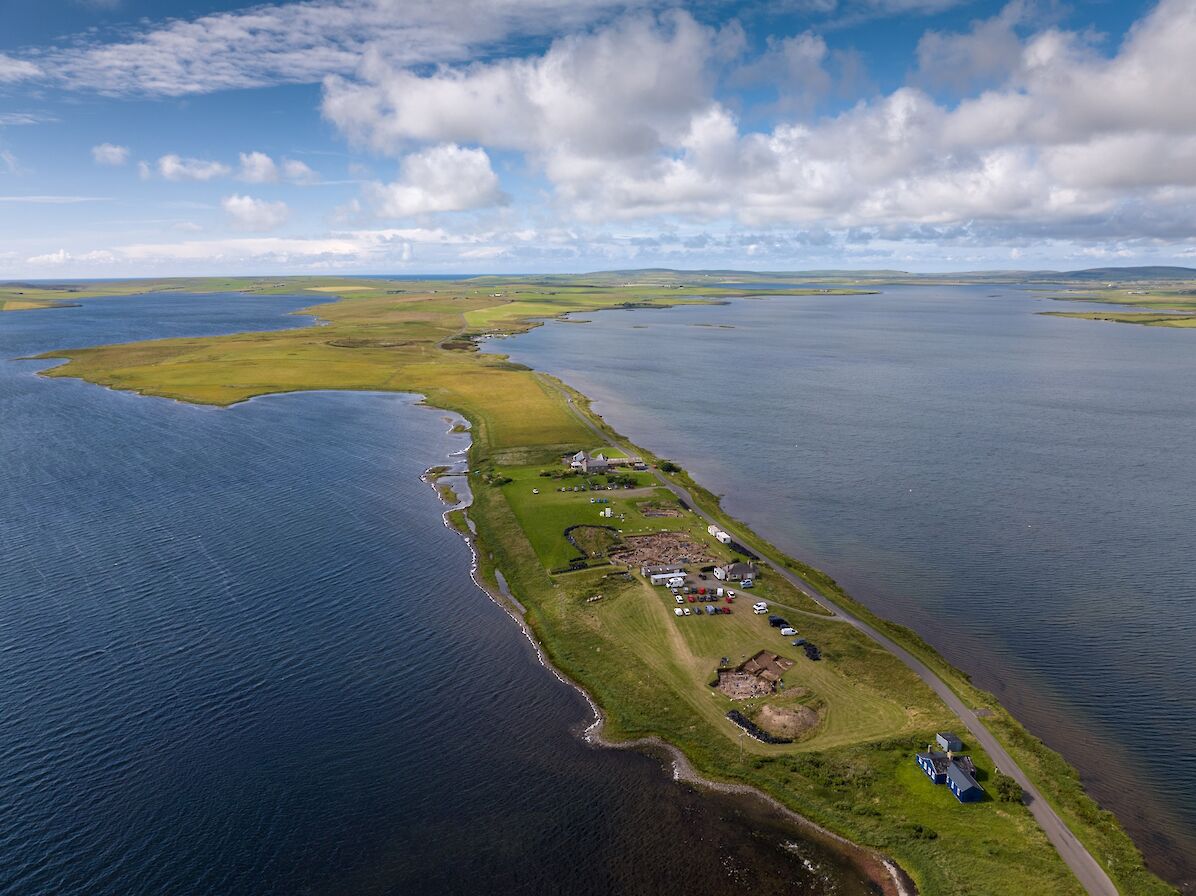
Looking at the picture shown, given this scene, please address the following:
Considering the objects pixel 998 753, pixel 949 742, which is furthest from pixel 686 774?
pixel 998 753

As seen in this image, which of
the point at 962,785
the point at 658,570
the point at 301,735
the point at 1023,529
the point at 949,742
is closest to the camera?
the point at 962,785

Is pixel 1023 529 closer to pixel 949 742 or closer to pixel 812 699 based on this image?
pixel 949 742

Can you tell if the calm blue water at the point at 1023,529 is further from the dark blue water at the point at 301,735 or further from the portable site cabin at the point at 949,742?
the dark blue water at the point at 301,735

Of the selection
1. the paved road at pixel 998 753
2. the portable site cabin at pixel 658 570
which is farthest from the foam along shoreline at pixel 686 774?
the portable site cabin at pixel 658 570

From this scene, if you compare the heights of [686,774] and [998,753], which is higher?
[998,753]

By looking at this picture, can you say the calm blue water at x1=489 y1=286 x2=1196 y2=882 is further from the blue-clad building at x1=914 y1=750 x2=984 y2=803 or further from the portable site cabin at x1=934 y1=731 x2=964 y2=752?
the blue-clad building at x1=914 y1=750 x2=984 y2=803

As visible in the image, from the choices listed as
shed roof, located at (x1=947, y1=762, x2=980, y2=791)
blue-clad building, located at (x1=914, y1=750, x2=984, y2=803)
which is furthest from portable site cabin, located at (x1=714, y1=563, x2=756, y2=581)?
shed roof, located at (x1=947, y1=762, x2=980, y2=791)
